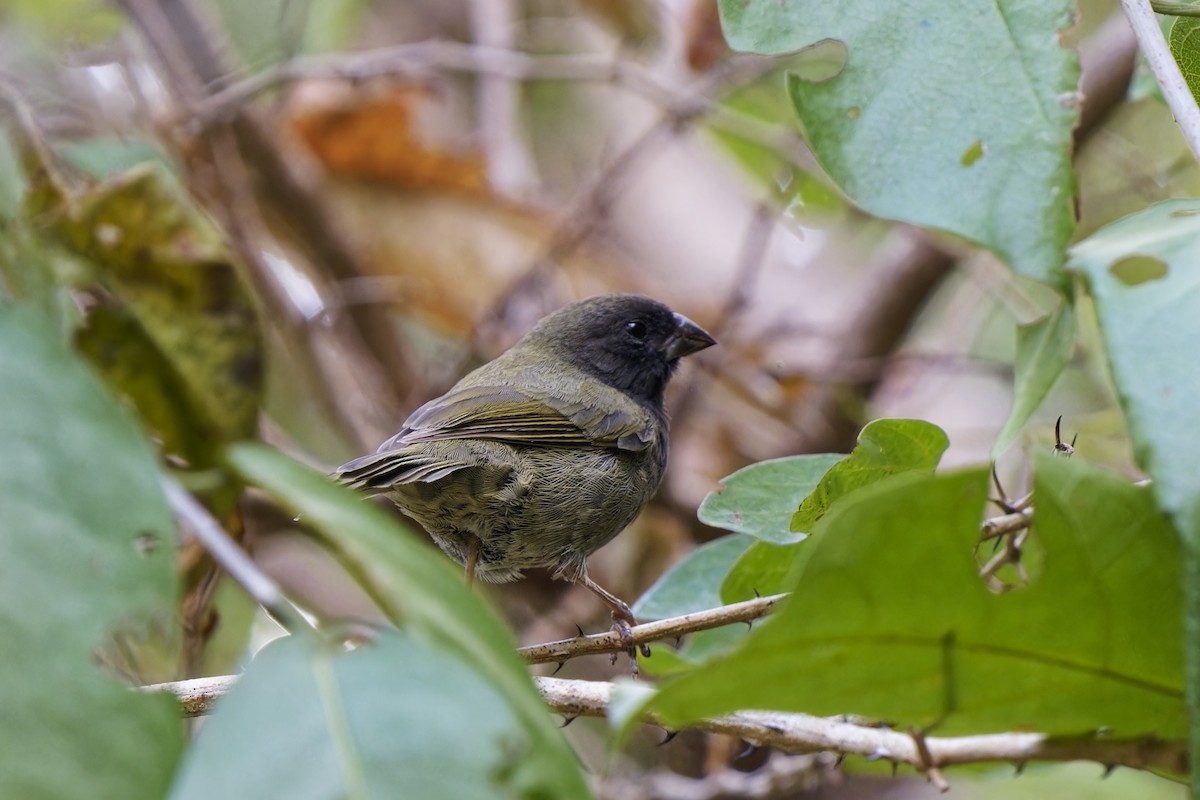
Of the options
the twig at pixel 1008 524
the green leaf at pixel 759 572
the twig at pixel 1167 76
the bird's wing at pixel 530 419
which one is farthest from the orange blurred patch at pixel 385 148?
the twig at pixel 1167 76

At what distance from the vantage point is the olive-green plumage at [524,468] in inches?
129

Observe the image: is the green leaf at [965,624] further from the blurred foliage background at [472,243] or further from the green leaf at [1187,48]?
the blurred foliage background at [472,243]

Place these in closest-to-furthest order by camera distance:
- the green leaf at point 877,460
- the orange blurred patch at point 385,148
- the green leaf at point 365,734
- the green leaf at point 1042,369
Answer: the green leaf at point 365,734
the green leaf at point 1042,369
the green leaf at point 877,460
the orange blurred patch at point 385,148

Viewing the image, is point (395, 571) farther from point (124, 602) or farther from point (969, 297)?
point (969, 297)

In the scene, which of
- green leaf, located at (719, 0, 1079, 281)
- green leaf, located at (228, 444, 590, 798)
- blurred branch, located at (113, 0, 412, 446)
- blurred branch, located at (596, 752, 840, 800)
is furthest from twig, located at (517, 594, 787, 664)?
blurred branch, located at (113, 0, 412, 446)

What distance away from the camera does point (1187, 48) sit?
1960 millimetres

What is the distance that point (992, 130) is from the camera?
1.48 m

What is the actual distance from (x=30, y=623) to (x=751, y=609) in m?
1.09

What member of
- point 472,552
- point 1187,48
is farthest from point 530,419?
point 1187,48

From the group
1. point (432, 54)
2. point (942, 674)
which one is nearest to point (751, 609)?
point (942, 674)

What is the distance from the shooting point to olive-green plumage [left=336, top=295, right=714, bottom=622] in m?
3.29

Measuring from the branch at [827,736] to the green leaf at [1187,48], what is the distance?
105 cm

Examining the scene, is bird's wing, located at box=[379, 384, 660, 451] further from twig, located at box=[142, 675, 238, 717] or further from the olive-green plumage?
twig, located at box=[142, 675, 238, 717]

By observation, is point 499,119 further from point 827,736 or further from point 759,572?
point 827,736
